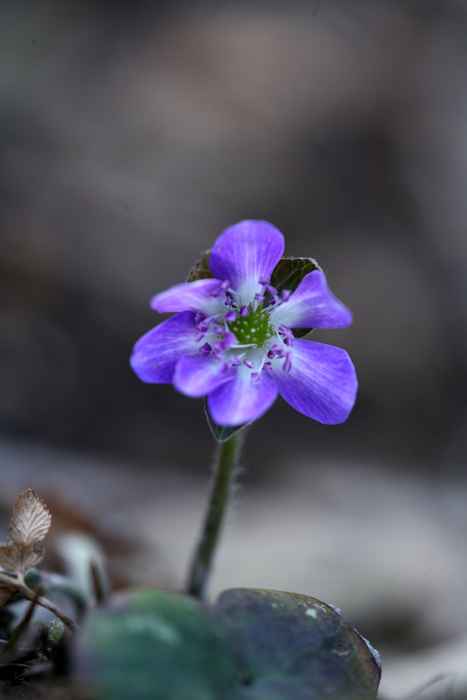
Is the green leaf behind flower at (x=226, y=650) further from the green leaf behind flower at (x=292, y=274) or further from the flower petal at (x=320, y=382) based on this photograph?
the green leaf behind flower at (x=292, y=274)

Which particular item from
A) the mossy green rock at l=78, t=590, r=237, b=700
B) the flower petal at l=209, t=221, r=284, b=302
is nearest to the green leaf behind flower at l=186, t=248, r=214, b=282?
the flower petal at l=209, t=221, r=284, b=302

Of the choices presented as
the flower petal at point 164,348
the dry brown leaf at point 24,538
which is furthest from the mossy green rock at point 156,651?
the flower petal at point 164,348

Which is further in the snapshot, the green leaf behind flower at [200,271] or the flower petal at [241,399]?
the green leaf behind flower at [200,271]

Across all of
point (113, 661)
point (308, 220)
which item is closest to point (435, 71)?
point (308, 220)

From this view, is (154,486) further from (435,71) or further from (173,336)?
(435,71)

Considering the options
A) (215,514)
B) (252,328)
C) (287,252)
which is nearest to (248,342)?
(252,328)

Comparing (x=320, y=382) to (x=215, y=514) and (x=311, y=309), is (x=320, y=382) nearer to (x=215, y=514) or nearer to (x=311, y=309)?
(x=311, y=309)
